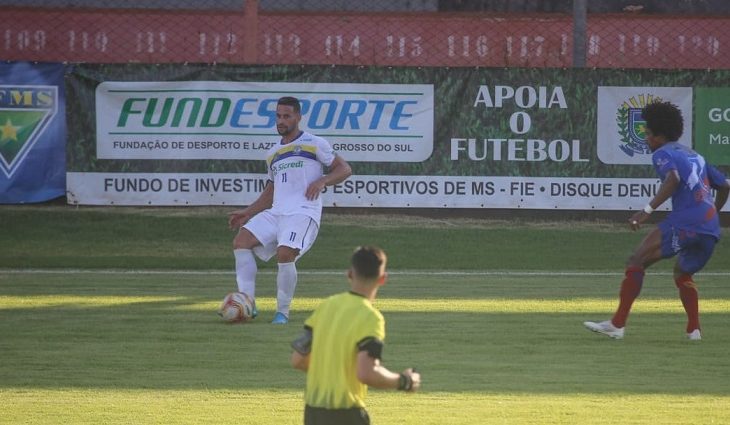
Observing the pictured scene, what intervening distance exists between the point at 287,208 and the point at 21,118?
7.80 metres

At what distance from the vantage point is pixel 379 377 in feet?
19.9

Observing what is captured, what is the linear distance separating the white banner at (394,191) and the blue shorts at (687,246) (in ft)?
25.8

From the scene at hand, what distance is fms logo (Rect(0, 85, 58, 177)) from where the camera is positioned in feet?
63.7

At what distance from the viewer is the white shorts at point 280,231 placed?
Answer: 12727mm

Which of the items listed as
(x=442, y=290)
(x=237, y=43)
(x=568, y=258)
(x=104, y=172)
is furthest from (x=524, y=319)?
(x=237, y=43)

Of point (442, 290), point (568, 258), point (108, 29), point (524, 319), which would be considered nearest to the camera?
point (524, 319)

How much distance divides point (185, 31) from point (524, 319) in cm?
1078

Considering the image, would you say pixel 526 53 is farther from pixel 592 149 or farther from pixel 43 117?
pixel 43 117

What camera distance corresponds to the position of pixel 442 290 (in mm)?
15516

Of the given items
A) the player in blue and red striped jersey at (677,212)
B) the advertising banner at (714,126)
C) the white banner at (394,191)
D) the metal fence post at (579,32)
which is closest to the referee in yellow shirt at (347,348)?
the player in blue and red striped jersey at (677,212)

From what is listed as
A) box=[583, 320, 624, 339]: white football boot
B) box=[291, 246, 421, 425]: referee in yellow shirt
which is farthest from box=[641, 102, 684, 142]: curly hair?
Answer: box=[291, 246, 421, 425]: referee in yellow shirt

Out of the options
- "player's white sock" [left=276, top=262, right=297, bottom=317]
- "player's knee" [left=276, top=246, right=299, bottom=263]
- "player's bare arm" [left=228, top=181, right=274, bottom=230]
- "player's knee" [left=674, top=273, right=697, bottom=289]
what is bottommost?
"player's white sock" [left=276, top=262, right=297, bottom=317]

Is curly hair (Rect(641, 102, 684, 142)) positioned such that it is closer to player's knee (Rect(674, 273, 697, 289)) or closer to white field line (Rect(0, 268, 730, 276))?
player's knee (Rect(674, 273, 697, 289))

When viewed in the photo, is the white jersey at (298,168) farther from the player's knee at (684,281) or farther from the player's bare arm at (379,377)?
the player's bare arm at (379,377)
